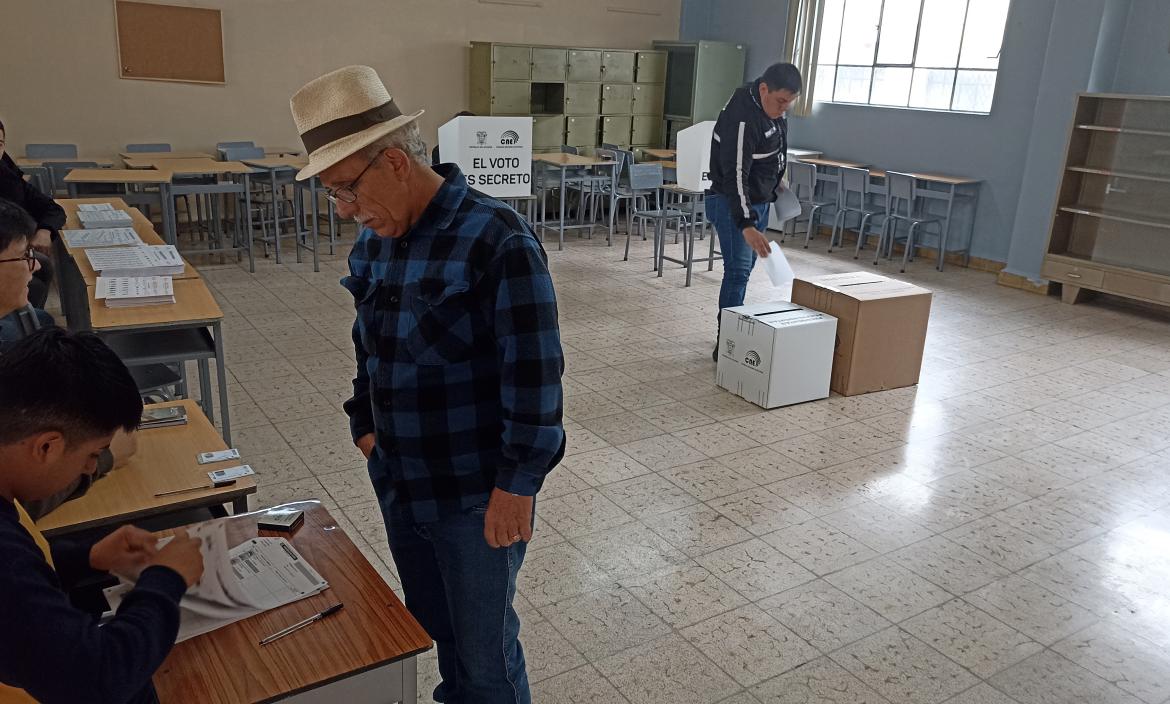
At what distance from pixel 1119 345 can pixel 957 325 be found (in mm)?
1034

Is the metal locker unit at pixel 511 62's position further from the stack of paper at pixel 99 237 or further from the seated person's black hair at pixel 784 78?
the stack of paper at pixel 99 237

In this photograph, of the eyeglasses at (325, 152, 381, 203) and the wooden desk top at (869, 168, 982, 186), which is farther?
the wooden desk top at (869, 168, 982, 186)

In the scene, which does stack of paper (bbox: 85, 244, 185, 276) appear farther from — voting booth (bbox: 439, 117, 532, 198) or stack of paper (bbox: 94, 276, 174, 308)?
voting booth (bbox: 439, 117, 532, 198)

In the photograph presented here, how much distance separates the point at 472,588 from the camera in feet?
5.36

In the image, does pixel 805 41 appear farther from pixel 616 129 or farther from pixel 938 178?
pixel 938 178

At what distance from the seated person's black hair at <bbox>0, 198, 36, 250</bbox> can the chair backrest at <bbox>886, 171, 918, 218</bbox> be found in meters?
7.27

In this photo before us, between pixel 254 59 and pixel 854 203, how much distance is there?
6302mm

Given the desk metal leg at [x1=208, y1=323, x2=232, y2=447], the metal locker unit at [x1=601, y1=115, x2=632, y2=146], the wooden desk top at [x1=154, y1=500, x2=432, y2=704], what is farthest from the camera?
the metal locker unit at [x1=601, y1=115, x2=632, y2=146]

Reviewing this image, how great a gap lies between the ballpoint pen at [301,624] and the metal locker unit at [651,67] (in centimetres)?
968

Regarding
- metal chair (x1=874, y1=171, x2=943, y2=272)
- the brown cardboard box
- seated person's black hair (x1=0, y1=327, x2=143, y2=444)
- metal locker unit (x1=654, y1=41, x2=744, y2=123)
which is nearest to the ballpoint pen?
seated person's black hair (x1=0, y1=327, x2=143, y2=444)

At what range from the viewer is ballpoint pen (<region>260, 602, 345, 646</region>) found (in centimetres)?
136

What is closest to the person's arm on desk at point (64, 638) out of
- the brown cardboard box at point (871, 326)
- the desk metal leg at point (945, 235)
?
the brown cardboard box at point (871, 326)

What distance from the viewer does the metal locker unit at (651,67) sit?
33.9 ft

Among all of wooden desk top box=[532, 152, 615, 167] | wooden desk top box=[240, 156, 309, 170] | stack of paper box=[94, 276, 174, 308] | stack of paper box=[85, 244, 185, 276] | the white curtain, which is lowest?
stack of paper box=[94, 276, 174, 308]
